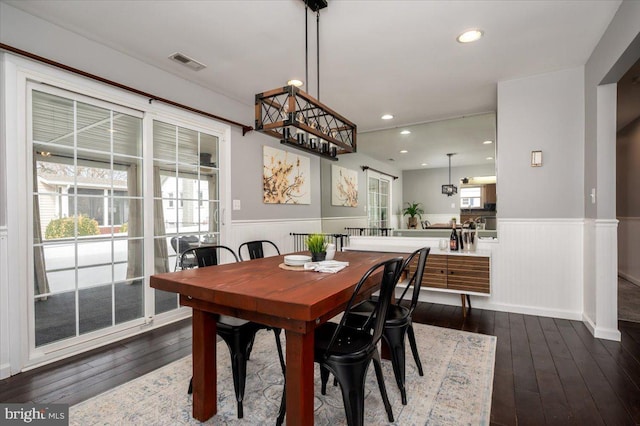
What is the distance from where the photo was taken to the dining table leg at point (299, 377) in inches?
53.1

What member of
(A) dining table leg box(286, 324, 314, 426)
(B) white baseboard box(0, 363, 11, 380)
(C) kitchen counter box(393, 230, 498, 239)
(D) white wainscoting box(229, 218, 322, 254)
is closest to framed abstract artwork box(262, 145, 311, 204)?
(D) white wainscoting box(229, 218, 322, 254)

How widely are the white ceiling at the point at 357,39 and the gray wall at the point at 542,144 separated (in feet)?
0.71

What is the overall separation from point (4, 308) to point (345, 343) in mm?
2351

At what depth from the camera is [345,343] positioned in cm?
157

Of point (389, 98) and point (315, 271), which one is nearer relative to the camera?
point (315, 271)

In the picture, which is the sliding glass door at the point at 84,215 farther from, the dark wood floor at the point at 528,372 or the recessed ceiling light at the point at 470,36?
the recessed ceiling light at the point at 470,36

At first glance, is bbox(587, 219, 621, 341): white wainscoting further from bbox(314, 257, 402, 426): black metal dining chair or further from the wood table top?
bbox(314, 257, 402, 426): black metal dining chair

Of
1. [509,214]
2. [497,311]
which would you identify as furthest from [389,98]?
[497,311]

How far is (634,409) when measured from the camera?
5.92 feet

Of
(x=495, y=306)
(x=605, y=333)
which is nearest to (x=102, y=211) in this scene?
(x=495, y=306)

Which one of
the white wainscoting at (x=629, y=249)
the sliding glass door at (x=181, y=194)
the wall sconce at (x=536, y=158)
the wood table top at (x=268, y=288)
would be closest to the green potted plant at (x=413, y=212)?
the wall sconce at (x=536, y=158)

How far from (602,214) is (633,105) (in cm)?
256

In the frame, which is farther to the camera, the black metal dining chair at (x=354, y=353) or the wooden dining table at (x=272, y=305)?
the black metal dining chair at (x=354, y=353)

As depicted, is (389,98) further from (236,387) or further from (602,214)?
(236,387)
